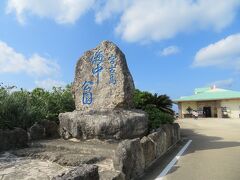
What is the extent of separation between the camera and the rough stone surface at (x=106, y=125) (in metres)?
11.0

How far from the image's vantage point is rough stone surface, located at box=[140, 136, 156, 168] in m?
9.12

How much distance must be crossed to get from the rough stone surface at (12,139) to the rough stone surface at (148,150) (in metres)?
3.95

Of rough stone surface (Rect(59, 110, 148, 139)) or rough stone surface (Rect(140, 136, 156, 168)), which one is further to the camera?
rough stone surface (Rect(59, 110, 148, 139))

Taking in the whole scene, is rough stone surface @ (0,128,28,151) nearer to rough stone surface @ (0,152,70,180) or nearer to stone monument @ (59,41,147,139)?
rough stone surface @ (0,152,70,180)

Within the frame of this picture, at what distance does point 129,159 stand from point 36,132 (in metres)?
5.45

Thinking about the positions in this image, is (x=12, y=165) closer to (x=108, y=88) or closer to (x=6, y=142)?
(x=6, y=142)

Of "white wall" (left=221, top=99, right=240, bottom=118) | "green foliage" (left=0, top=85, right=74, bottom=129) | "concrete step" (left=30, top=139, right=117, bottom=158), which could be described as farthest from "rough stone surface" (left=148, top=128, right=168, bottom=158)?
"white wall" (left=221, top=99, right=240, bottom=118)

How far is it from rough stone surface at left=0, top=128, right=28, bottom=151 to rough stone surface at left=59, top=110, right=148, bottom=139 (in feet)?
5.60

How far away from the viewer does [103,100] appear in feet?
40.3

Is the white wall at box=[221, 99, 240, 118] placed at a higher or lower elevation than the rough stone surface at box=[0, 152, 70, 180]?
higher

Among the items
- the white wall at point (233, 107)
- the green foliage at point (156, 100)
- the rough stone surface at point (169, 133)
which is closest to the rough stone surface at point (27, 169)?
the rough stone surface at point (169, 133)

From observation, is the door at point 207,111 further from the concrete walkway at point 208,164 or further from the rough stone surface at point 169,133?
the concrete walkway at point 208,164

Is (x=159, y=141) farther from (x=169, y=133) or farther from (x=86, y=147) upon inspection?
(x=86, y=147)

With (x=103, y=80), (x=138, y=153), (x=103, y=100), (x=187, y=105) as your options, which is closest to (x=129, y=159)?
(x=138, y=153)
